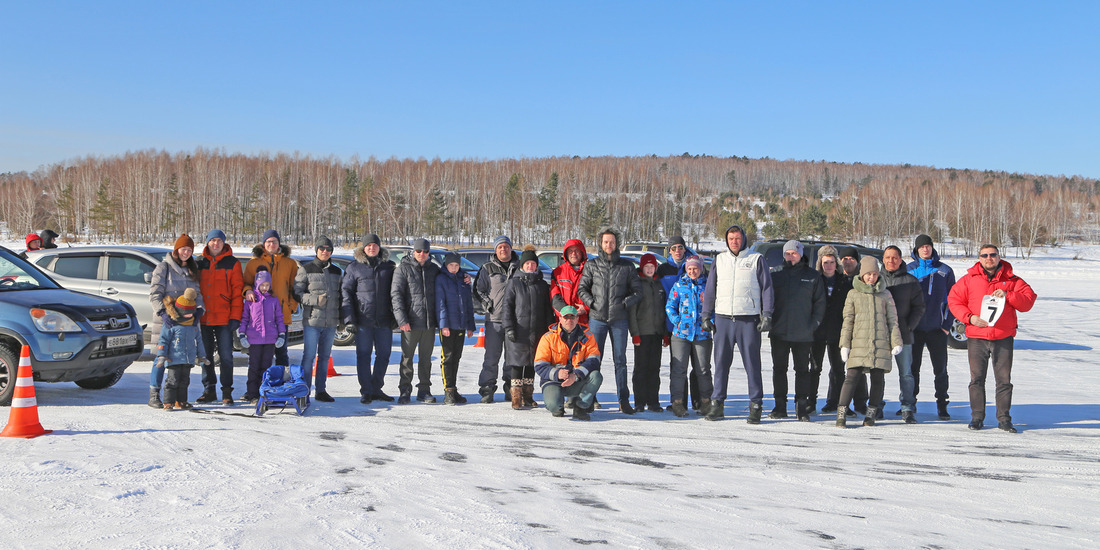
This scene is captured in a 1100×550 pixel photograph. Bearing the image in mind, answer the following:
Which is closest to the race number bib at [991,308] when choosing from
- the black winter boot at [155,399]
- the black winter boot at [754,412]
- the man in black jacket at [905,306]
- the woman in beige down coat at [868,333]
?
the man in black jacket at [905,306]

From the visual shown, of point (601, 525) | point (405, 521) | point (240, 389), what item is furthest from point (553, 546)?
point (240, 389)

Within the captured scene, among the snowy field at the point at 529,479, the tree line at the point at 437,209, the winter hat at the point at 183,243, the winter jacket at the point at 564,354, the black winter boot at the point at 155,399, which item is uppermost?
the tree line at the point at 437,209

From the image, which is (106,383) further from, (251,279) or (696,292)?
(696,292)

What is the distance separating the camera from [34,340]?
7027 millimetres

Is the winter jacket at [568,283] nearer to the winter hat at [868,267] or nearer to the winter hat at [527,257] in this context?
the winter hat at [527,257]

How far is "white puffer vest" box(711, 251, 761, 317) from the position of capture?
23.5ft

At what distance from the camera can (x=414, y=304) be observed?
7887mm

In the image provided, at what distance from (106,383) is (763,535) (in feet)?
24.7

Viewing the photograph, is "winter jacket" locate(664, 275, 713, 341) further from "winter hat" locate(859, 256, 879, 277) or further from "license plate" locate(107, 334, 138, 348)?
"license plate" locate(107, 334, 138, 348)

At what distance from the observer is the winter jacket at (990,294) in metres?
6.90

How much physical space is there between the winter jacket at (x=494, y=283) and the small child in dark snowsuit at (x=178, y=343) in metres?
2.92

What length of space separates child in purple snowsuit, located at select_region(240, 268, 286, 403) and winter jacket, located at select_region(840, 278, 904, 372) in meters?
5.80

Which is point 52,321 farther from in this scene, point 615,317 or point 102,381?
point 615,317

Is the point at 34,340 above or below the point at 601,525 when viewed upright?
above
